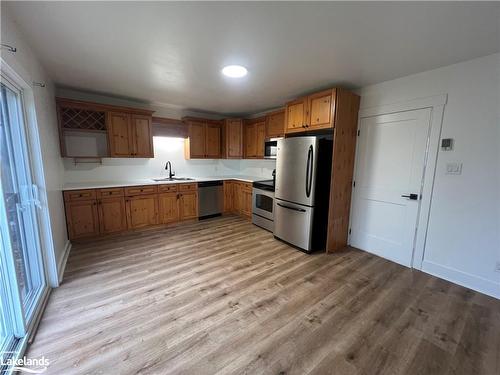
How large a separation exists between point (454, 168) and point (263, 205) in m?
2.78

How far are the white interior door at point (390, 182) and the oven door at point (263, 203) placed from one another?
1419mm

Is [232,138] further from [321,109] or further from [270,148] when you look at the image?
[321,109]

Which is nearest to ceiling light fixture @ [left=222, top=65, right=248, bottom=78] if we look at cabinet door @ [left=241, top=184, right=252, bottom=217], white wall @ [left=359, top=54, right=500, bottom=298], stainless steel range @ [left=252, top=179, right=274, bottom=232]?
stainless steel range @ [left=252, top=179, right=274, bottom=232]

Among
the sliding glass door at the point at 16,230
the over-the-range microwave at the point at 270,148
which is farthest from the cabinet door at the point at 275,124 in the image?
the sliding glass door at the point at 16,230

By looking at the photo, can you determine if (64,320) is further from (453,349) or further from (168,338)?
(453,349)

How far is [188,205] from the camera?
439 centimetres

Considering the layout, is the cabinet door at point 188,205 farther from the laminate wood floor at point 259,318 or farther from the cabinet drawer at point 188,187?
the laminate wood floor at point 259,318

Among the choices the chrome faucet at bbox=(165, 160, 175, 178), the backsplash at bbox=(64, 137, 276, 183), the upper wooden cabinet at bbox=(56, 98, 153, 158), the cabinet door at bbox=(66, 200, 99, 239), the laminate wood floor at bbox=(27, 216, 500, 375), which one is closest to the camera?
the laminate wood floor at bbox=(27, 216, 500, 375)

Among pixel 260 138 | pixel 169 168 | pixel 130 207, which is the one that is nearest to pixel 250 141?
pixel 260 138

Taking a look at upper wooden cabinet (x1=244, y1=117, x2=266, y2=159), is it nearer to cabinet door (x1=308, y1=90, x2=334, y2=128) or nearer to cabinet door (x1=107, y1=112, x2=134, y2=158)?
cabinet door (x1=308, y1=90, x2=334, y2=128)

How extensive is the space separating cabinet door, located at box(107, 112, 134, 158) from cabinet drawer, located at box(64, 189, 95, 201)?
0.80m

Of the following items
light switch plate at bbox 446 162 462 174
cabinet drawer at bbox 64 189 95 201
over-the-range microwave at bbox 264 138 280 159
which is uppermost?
over-the-range microwave at bbox 264 138 280 159

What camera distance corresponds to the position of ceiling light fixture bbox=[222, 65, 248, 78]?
246 centimetres

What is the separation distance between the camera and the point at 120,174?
4.12 meters
